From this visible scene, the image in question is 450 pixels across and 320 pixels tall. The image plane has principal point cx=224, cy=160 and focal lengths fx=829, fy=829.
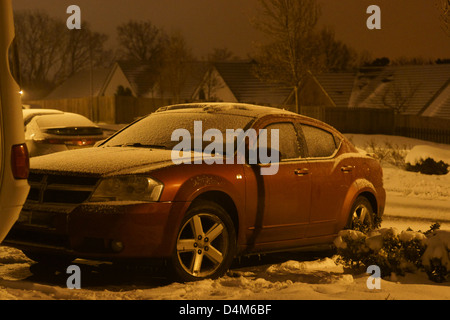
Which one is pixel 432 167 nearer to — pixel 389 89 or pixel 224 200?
pixel 224 200

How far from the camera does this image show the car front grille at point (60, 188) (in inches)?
285

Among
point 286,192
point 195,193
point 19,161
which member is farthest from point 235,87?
point 19,161

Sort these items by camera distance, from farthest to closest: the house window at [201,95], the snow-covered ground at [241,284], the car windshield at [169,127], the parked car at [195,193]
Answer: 1. the house window at [201,95]
2. the car windshield at [169,127]
3. the parked car at [195,193]
4. the snow-covered ground at [241,284]

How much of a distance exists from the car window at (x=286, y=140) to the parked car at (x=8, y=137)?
3005 millimetres

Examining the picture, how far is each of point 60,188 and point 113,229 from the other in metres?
0.70

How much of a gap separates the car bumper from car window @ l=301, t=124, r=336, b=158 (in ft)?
7.59

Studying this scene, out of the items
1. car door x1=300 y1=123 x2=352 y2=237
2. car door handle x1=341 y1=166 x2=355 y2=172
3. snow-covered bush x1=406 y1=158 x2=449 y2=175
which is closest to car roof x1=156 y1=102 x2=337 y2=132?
car door x1=300 y1=123 x2=352 y2=237

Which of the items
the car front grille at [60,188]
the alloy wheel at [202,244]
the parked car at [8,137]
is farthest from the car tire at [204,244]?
the parked car at [8,137]

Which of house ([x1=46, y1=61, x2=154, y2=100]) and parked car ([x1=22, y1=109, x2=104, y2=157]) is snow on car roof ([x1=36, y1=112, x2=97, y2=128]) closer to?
parked car ([x1=22, y1=109, x2=104, y2=157])

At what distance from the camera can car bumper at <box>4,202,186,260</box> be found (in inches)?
276

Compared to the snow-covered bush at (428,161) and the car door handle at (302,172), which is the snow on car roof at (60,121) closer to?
the snow-covered bush at (428,161)

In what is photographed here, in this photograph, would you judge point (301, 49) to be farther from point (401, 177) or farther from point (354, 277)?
point (354, 277)

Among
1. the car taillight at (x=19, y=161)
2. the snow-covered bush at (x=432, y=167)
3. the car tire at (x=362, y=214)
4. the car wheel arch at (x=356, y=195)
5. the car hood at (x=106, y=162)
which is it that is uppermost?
the car taillight at (x=19, y=161)
